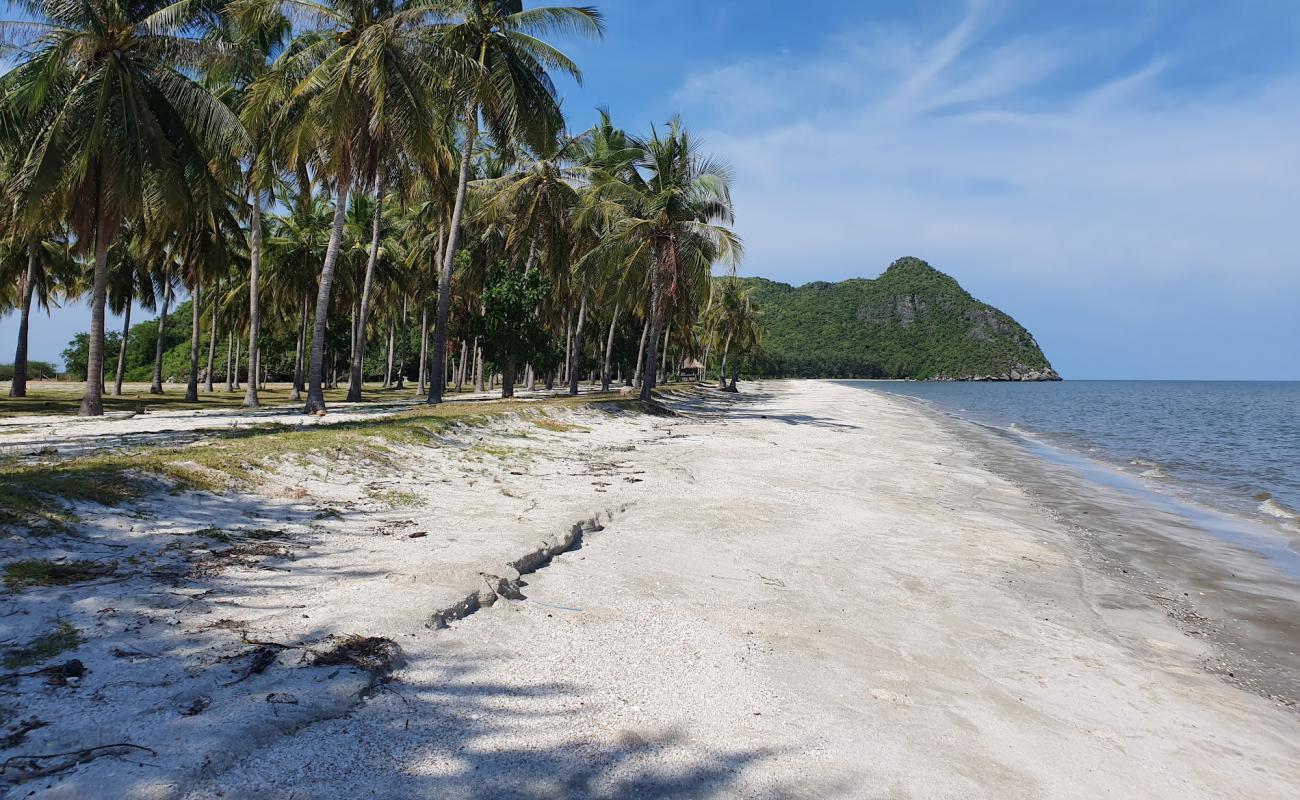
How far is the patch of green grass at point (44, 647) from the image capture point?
312 cm

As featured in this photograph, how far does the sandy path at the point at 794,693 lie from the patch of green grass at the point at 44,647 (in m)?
1.38

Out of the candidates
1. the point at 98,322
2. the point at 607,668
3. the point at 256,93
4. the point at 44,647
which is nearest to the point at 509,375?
the point at 256,93

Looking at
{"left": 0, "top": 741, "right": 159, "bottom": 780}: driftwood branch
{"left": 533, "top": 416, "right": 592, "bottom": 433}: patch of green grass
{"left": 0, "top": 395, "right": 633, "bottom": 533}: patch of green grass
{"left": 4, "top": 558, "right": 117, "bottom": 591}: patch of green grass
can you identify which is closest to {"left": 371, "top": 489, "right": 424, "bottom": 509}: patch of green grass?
{"left": 0, "top": 395, "right": 633, "bottom": 533}: patch of green grass

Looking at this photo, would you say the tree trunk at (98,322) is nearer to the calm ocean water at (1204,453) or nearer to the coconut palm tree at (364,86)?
the coconut palm tree at (364,86)

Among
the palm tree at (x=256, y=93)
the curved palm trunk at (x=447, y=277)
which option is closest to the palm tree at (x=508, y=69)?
the curved palm trunk at (x=447, y=277)

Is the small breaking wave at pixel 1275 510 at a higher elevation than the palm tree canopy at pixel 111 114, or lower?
lower

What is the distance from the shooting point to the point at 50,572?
13.7 feet

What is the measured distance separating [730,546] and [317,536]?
3.87m

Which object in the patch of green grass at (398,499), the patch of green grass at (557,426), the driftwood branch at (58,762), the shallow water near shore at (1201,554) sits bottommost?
the shallow water near shore at (1201,554)

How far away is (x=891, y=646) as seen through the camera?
4.82 meters

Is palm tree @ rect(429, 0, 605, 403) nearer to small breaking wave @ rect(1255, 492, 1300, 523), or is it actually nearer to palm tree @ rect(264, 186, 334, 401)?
palm tree @ rect(264, 186, 334, 401)

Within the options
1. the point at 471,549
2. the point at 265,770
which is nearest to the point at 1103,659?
the point at 471,549

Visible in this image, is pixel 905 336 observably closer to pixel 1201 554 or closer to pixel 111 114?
pixel 1201 554

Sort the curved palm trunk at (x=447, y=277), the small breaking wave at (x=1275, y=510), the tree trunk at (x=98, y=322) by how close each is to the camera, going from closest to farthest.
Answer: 1. the small breaking wave at (x=1275, y=510)
2. the tree trunk at (x=98, y=322)
3. the curved palm trunk at (x=447, y=277)
